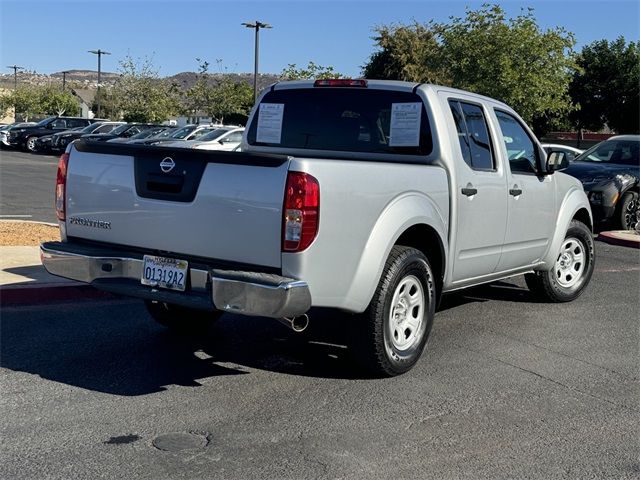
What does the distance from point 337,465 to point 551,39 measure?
28.1 metres

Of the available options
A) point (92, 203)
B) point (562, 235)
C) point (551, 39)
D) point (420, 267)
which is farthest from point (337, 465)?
point (551, 39)

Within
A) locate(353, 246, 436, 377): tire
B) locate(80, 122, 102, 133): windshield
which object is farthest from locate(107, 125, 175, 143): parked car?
locate(353, 246, 436, 377): tire

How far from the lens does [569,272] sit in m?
8.11

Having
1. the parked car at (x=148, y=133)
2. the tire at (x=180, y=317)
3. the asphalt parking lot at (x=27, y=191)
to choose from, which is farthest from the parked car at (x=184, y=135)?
the tire at (x=180, y=317)

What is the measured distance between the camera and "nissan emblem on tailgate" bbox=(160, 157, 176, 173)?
488cm

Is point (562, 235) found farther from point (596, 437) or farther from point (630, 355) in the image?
point (596, 437)

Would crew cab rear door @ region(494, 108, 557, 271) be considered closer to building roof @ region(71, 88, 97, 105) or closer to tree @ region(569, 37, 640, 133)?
tree @ region(569, 37, 640, 133)

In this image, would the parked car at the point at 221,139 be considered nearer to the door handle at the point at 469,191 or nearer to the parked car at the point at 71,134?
the parked car at the point at 71,134

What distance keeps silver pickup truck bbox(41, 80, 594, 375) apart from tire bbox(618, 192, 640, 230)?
7.47 m

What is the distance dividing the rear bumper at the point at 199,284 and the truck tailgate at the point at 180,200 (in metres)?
0.14

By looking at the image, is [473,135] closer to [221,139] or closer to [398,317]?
[398,317]

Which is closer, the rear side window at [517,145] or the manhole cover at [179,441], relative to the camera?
the manhole cover at [179,441]

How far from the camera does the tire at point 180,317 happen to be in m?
6.26

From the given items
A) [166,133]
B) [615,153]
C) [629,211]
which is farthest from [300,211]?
[166,133]
